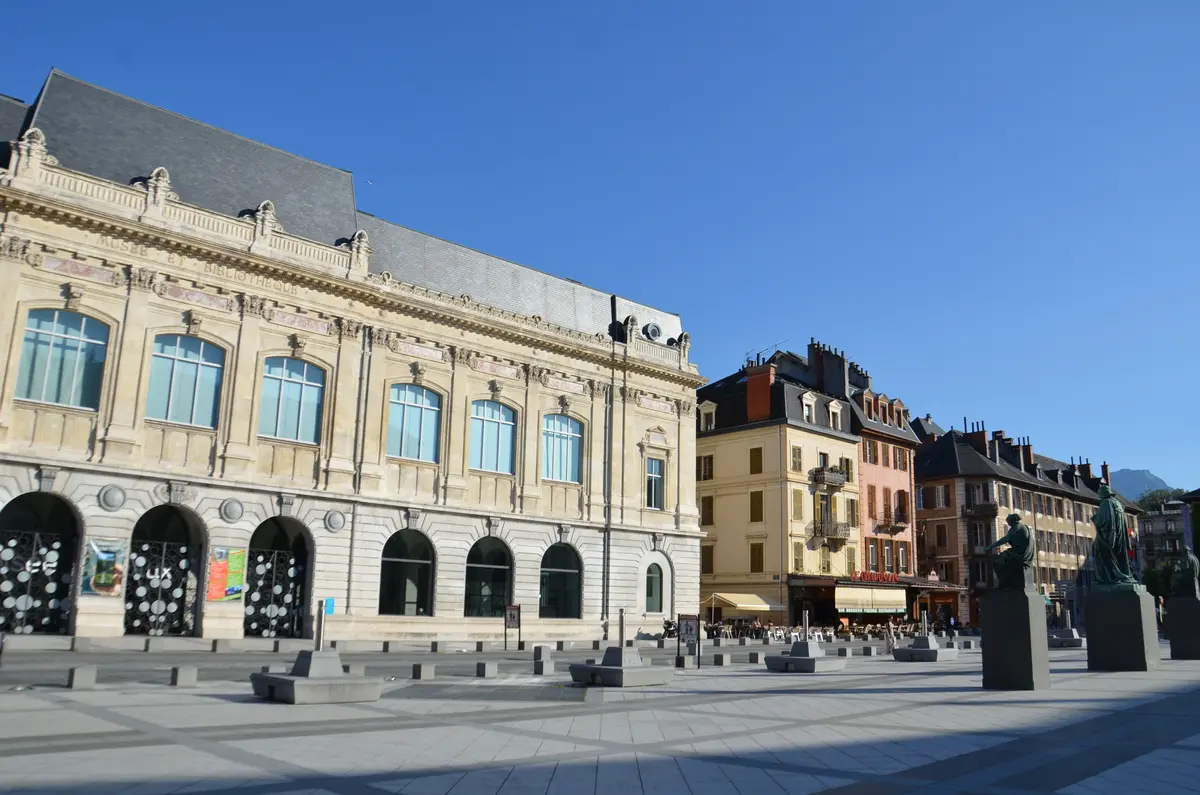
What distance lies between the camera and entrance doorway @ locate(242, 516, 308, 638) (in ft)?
119

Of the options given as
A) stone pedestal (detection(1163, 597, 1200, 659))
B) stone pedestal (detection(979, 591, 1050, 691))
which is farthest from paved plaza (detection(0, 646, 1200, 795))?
stone pedestal (detection(1163, 597, 1200, 659))

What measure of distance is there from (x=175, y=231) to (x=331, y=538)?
43.8 ft

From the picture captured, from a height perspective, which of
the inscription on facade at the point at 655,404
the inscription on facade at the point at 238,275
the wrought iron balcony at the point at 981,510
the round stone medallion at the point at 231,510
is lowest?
the round stone medallion at the point at 231,510

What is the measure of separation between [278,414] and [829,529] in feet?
123

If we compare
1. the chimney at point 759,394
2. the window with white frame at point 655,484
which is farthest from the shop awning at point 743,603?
the chimney at point 759,394

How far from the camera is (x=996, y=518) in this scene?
74.2 metres

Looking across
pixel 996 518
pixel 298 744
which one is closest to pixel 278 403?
pixel 298 744

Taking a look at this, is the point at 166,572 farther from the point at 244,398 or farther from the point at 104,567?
the point at 244,398

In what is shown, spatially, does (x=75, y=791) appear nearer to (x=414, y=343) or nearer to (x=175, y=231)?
(x=175, y=231)

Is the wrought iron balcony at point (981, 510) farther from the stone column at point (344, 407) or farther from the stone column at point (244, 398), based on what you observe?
the stone column at point (244, 398)

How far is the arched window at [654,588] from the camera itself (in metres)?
49.4

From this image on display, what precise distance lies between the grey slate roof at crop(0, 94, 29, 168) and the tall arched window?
2066 cm

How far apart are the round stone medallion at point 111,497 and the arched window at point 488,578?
1507 centimetres

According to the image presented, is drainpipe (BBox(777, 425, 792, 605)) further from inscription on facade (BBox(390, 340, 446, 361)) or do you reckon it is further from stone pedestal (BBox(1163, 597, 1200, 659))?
stone pedestal (BBox(1163, 597, 1200, 659))
